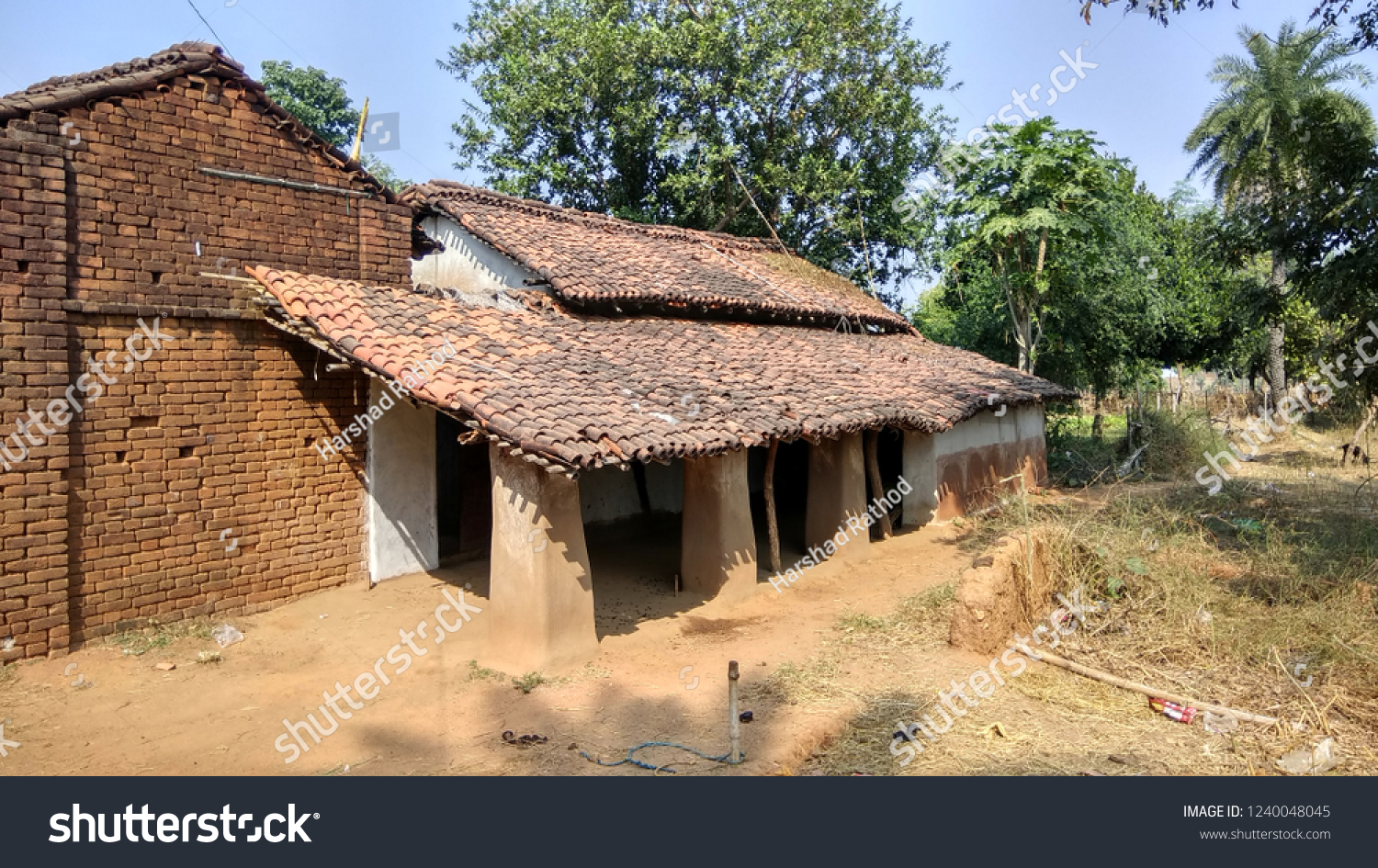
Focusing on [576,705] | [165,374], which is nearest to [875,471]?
[576,705]

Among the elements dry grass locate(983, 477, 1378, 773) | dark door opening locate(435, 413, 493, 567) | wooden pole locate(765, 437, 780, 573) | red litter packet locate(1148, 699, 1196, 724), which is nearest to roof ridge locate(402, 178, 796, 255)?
dark door opening locate(435, 413, 493, 567)

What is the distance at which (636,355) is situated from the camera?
10.8 metres

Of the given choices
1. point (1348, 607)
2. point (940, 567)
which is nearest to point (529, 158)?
point (940, 567)

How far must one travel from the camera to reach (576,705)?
23.6 feet

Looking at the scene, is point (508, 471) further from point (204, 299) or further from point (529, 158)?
point (529, 158)

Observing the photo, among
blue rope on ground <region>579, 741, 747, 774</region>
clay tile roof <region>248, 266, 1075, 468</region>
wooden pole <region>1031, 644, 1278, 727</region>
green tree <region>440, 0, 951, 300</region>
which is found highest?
green tree <region>440, 0, 951, 300</region>

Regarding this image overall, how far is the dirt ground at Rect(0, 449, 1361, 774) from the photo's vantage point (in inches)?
245

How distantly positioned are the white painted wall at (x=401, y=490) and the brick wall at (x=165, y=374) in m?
0.18

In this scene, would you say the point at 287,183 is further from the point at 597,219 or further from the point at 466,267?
the point at 597,219

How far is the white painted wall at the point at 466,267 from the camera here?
12812 millimetres

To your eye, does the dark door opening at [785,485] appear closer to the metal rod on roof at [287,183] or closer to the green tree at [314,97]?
the metal rod on roof at [287,183]

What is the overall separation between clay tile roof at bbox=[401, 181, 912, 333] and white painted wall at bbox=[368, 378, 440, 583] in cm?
271

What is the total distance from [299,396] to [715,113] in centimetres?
1324

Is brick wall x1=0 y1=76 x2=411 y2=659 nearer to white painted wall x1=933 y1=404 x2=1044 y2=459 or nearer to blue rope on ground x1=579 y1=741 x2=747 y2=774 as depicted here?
blue rope on ground x1=579 y1=741 x2=747 y2=774
